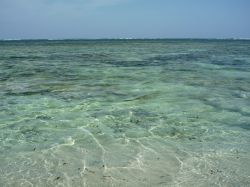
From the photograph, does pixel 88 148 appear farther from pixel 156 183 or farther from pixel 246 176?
pixel 246 176

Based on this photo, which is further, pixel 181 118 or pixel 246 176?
pixel 181 118

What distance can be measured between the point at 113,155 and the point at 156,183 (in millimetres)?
1173

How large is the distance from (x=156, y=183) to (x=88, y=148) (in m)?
1.67

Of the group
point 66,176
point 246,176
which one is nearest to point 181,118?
point 246,176

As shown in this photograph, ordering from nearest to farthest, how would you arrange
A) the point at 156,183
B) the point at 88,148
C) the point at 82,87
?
the point at 156,183
the point at 88,148
the point at 82,87

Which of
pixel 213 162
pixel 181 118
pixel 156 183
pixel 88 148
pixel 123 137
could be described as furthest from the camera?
pixel 181 118

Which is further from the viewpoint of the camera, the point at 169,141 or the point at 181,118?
the point at 181,118

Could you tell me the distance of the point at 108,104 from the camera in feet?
30.3

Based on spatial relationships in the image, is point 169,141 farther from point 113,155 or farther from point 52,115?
point 52,115

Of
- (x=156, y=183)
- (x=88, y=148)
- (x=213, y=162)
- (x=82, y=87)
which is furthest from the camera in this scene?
(x=82, y=87)

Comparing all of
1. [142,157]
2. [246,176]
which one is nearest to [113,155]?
[142,157]

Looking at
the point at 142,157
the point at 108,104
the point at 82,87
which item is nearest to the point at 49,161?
the point at 142,157

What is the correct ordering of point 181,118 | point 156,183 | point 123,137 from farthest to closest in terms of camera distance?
1. point 181,118
2. point 123,137
3. point 156,183

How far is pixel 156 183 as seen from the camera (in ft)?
15.4
